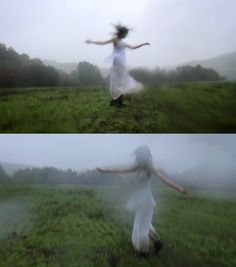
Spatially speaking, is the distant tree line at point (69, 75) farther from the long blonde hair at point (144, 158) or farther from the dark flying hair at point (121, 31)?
the long blonde hair at point (144, 158)

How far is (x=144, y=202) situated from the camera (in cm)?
229

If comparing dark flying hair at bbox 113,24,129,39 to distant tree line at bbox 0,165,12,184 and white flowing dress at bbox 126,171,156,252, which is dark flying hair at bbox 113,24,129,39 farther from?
distant tree line at bbox 0,165,12,184

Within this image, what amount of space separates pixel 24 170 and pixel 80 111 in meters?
0.40

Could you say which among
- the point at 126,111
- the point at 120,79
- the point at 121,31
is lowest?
the point at 126,111

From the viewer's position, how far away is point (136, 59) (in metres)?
2.36

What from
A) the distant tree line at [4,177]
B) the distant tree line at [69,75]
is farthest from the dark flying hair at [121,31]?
the distant tree line at [4,177]

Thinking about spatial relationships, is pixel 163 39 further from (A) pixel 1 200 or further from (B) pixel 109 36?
(A) pixel 1 200

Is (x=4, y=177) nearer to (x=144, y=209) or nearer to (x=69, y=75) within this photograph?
(x=69, y=75)

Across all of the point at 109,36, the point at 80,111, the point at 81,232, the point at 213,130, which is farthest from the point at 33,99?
the point at 213,130

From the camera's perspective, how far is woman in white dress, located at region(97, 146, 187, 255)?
89.5 inches

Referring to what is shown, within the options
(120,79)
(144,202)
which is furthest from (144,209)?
(120,79)

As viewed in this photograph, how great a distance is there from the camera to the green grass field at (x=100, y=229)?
226 centimetres

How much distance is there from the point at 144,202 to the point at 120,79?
616 mm

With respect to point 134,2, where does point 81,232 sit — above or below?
below
